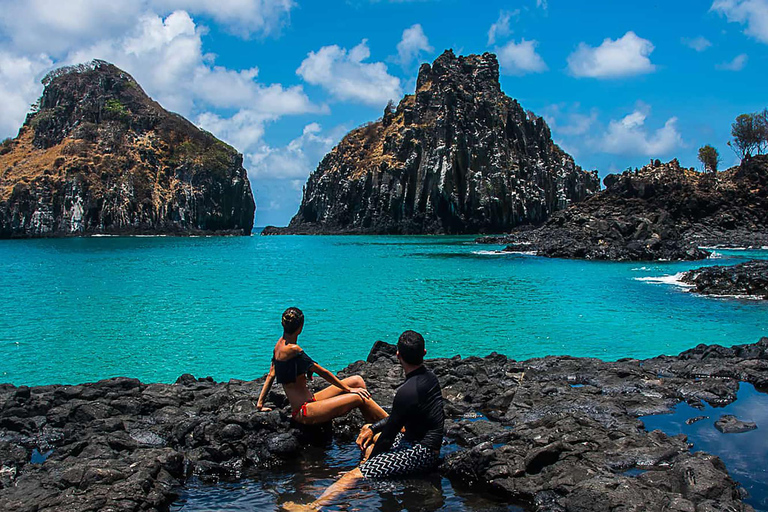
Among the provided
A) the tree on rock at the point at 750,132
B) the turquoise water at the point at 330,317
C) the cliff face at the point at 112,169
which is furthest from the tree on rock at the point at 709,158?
the cliff face at the point at 112,169

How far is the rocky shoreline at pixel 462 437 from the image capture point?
7.02m

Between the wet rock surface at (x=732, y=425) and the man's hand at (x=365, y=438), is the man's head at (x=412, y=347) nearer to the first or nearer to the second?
the man's hand at (x=365, y=438)

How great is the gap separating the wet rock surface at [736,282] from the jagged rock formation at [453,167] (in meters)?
91.6

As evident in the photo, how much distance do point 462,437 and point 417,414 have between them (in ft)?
7.22

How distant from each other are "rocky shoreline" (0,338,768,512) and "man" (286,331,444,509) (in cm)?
60

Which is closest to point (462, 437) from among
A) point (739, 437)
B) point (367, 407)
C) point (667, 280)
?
point (367, 407)

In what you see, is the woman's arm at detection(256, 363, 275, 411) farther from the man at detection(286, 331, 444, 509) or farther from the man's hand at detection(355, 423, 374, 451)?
the man at detection(286, 331, 444, 509)

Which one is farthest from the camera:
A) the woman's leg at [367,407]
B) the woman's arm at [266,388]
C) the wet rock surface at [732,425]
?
the woman's arm at [266,388]

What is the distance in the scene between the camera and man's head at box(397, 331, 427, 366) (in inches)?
307

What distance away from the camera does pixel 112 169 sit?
136125mm

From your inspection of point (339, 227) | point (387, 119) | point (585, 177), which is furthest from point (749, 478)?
point (585, 177)

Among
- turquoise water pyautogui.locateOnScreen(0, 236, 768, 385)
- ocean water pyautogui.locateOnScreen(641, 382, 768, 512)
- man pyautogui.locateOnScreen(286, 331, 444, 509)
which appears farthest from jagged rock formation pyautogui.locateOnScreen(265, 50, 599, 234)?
man pyautogui.locateOnScreen(286, 331, 444, 509)

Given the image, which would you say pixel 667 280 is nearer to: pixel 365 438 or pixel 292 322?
pixel 365 438

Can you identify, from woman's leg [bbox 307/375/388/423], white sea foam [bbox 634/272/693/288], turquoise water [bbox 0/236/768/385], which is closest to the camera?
woman's leg [bbox 307/375/388/423]
